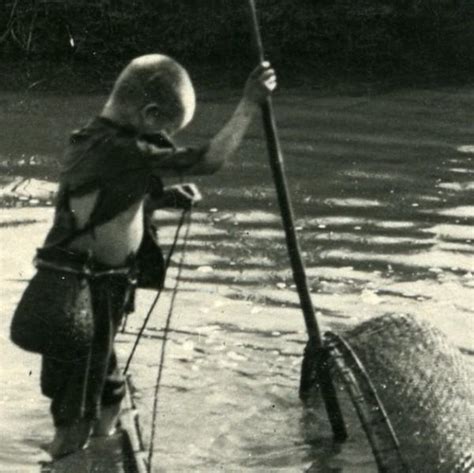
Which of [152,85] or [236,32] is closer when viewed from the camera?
[152,85]

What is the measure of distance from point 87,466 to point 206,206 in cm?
358

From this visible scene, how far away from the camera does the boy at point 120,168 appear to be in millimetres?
4227

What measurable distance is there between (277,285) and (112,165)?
2558 mm

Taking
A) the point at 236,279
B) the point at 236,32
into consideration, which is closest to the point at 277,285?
the point at 236,279

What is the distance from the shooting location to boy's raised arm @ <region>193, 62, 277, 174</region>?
4.24m

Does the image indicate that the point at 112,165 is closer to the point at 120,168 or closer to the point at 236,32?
the point at 120,168

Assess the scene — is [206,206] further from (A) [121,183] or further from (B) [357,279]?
(A) [121,183]

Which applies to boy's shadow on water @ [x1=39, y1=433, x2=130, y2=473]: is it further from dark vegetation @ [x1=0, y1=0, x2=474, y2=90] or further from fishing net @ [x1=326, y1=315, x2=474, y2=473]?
dark vegetation @ [x1=0, y1=0, x2=474, y2=90]

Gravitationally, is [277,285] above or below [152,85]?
below

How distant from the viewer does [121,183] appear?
4234mm

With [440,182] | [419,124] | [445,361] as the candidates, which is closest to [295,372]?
[445,361]

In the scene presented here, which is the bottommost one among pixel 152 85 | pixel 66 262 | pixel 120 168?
pixel 66 262

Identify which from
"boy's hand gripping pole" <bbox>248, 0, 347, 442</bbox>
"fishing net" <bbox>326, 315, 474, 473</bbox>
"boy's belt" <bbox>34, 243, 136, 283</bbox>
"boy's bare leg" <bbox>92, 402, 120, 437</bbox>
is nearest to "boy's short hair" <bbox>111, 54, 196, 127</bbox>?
"boy's hand gripping pole" <bbox>248, 0, 347, 442</bbox>

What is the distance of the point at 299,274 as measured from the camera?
4637 mm
